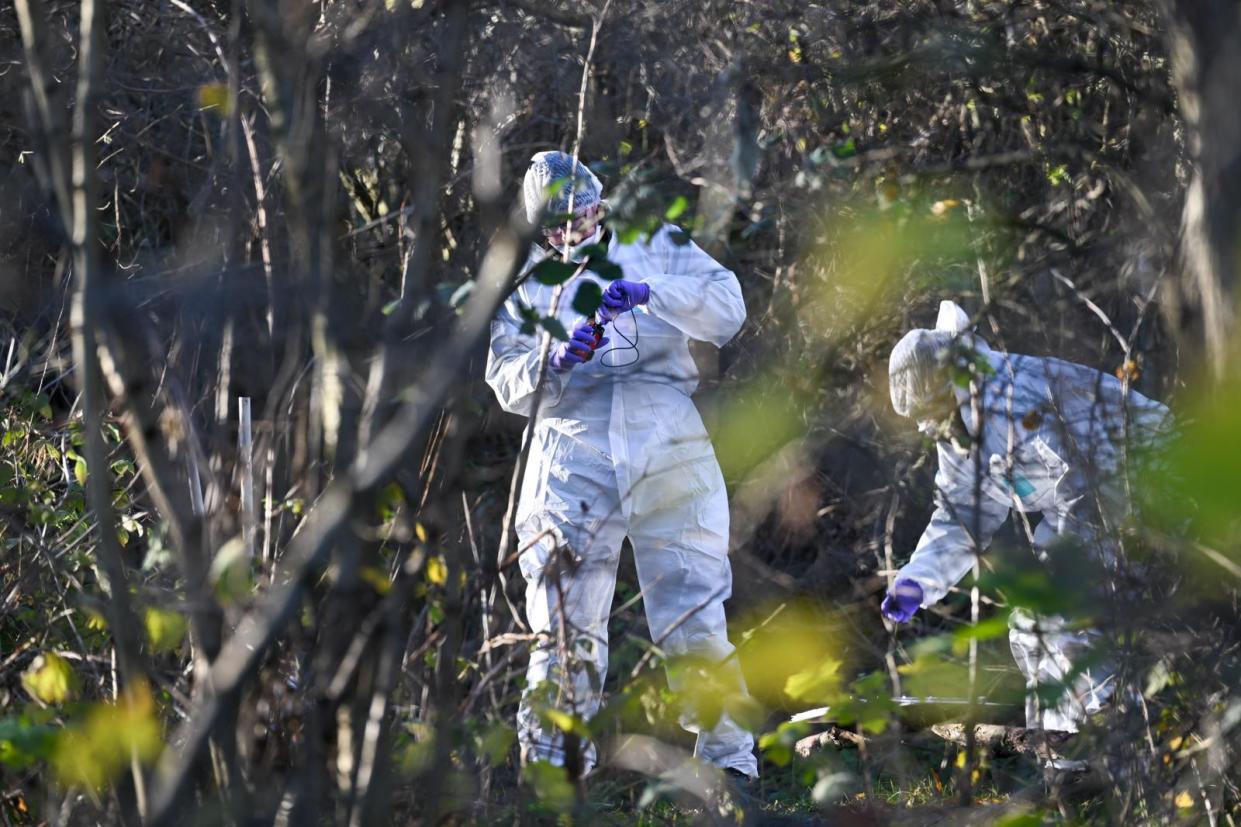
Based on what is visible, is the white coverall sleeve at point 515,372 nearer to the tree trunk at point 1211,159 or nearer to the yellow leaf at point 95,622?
the yellow leaf at point 95,622

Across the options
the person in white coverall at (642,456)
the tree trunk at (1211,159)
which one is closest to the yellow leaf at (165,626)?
the tree trunk at (1211,159)

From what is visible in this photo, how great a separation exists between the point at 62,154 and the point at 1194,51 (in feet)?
4.42

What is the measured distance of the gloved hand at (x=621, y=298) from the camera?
4051mm

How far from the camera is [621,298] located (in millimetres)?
4086

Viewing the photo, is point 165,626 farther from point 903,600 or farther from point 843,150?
point 903,600

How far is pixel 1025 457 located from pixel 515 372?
5.33ft

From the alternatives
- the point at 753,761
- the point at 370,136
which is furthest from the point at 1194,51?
the point at 370,136

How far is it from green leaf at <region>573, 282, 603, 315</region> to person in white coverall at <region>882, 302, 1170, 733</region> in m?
0.64

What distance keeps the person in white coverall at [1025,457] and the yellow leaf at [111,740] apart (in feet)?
3.45

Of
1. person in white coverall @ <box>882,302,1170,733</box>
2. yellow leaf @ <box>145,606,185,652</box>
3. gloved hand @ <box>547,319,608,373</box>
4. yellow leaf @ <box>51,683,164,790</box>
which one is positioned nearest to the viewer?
yellow leaf @ <box>51,683,164,790</box>

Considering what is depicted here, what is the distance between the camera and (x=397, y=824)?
2.26 meters

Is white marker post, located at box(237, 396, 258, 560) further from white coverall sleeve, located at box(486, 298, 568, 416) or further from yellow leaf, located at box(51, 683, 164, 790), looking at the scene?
white coverall sleeve, located at box(486, 298, 568, 416)

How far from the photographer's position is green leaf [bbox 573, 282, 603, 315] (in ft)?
7.15

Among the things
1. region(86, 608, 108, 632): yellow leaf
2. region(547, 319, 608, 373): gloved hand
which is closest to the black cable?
region(547, 319, 608, 373): gloved hand
